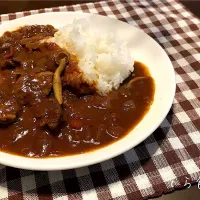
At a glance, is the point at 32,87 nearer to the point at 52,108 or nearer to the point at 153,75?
the point at 52,108

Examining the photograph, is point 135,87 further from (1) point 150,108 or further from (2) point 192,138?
(2) point 192,138

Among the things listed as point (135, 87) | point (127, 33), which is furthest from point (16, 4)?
point (135, 87)

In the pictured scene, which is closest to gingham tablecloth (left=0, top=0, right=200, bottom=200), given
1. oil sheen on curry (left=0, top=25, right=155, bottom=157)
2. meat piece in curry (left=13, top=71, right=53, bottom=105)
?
oil sheen on curry (left=0, top=25, right=155, bottom=157)

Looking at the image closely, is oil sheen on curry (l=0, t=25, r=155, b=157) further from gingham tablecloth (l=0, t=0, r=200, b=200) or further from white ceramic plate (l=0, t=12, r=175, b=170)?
gingham tablecloth (l=0, t=0, r=200, b=200)

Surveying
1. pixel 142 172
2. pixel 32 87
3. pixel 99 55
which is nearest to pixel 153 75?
pixel 99 55

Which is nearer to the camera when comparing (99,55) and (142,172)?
(142,172)

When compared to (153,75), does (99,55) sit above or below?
above
